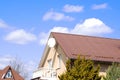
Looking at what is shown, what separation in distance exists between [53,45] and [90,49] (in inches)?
125

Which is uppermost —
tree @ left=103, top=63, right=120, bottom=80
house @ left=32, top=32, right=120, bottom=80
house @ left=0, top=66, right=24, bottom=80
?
house @ left=0, top=66, right=24, bottom=80

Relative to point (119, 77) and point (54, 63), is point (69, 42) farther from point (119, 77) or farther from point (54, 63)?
point (119, 77)

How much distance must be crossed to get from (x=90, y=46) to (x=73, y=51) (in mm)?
2696

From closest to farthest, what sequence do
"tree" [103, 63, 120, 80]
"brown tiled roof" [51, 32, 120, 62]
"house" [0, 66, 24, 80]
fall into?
"tree" [103, 63, 120, 80]
"brown tiled roof" [51, 32, 120, 62]
"house" [0, 66, 24, 80]

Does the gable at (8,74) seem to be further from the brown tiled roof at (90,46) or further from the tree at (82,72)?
the tree at (82,72)

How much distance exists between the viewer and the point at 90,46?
2931cm

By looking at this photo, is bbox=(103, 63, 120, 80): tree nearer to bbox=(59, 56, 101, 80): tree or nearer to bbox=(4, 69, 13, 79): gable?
bbox=(59, 56, 101, 80): tree

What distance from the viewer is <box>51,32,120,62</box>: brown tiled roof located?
27.1 metres

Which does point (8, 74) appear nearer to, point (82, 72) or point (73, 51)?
point (73, 51)

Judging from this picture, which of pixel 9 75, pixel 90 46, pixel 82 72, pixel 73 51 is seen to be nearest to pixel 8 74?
pixel 9 75

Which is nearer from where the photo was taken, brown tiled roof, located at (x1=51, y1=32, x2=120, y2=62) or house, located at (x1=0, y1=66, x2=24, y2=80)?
→ brown tiled roof, located at (x1=51, y1=32, x2=120, y2=62)

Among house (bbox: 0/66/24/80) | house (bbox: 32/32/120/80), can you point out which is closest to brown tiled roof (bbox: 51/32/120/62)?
house (bbox: 32/32/120/80)

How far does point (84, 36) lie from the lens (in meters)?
31.7

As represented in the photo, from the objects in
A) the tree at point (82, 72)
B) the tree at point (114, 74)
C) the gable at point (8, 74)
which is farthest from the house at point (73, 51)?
the gable at point (8, 74)
